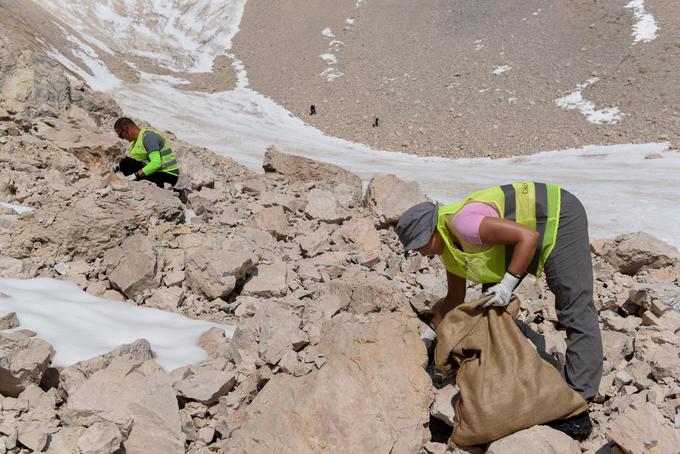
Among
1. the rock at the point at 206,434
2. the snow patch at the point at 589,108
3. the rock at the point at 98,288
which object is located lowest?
the rock at the point at 206,434

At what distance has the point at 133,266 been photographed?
485 cm

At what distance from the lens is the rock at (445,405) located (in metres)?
3.12

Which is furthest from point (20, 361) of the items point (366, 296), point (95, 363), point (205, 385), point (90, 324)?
point (366, 296)

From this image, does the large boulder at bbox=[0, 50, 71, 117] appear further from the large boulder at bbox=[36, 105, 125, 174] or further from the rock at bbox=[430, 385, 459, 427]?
the rock at bbox=[430, 385, 459, 427]

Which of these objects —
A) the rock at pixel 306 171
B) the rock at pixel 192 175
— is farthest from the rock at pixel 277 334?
the rock at pixel 306 171

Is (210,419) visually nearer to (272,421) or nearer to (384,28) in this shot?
(272,421)

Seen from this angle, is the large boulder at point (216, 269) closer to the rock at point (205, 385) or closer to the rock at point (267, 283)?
the rock at point (267, 283)

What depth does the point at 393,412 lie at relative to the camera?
3.16m

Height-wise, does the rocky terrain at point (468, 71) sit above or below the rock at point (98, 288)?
above

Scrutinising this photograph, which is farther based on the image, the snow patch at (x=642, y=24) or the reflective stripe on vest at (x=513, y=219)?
the snow patch at (x=642, y=24)

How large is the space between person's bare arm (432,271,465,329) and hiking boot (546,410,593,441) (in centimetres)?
103

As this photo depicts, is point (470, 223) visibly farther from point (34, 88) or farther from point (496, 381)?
point (34, 88)

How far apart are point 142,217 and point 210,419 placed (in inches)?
122

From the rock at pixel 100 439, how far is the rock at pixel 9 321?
1174mm
